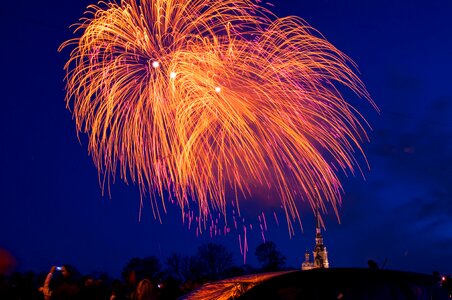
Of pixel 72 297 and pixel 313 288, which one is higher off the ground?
pixel 72 297

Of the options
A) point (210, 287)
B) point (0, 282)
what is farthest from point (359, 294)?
point (0, 282)

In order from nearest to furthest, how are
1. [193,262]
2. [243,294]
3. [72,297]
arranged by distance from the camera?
[243,294]
[72,297]
[193,262]

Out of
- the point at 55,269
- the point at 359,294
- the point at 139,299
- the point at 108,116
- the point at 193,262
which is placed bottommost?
the point at 359,294

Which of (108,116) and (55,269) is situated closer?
(55,269)

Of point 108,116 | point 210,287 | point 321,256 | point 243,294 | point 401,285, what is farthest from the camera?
point 321,256

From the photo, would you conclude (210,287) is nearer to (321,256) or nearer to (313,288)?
(313,288)

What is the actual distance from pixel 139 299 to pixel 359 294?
5879 millimetres

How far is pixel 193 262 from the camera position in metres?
73.2

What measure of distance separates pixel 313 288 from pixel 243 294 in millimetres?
754

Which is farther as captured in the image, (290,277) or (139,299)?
(139,299)

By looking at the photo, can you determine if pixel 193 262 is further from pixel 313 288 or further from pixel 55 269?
pixel 313 288

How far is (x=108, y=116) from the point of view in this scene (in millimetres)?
15414

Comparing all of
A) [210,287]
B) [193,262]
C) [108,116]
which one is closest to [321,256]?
[193,262]

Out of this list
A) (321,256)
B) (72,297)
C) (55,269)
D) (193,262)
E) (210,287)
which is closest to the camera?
(210,287)
